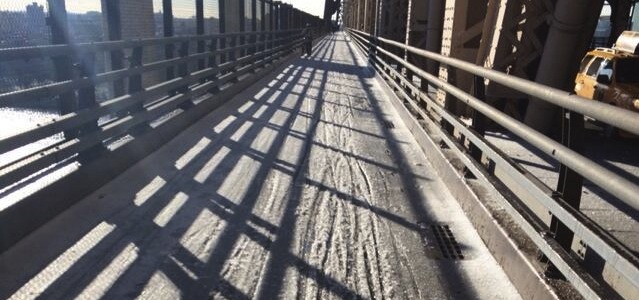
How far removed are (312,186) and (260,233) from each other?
1317 millimetres

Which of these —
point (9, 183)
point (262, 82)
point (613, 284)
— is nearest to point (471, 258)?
point (613, 284)

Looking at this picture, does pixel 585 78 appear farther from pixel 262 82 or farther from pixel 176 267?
pixel 176 267

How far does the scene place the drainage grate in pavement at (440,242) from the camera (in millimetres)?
3764

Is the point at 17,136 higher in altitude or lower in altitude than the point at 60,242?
higher

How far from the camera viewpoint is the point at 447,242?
13.1ft

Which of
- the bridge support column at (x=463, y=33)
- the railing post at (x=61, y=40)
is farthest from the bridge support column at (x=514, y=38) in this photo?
the railing post at (x=61, y=40)

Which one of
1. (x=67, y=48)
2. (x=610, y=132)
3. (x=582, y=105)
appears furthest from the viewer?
(x=610, y=132)

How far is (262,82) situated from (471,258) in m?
11.5

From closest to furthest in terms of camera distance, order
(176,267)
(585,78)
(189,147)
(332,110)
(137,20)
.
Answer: (176,267)
(189,147)
(137,20)
(332,110)
(585,78)

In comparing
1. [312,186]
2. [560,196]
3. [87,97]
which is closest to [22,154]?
[87,97]

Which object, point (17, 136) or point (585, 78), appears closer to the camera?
point (17, 136)

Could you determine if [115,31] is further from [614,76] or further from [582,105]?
[614,76]

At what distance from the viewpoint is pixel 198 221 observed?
423 centimetres

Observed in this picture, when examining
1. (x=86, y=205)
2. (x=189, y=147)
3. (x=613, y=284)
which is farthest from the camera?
(x=189, y=147)
